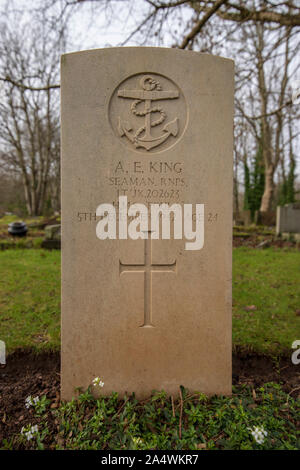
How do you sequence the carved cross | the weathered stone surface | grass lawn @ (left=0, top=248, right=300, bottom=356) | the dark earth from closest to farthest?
the dark earth
the carved cross
grass lawn @ (left=0, top=248, right=300, bottom=356)
the weathered stone surface

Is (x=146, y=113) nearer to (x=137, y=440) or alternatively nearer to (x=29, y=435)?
(x=137, y=440)

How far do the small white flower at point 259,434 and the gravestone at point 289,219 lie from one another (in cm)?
803

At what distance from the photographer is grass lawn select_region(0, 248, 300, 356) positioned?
2785 mm

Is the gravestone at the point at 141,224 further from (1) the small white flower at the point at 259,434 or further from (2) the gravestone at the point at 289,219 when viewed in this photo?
(2) the gravestone at the point at 289,219

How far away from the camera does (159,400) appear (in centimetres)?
207

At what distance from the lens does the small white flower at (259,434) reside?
162 centimetres

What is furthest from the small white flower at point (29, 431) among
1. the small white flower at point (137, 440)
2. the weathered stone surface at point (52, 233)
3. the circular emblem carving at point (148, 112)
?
the weathered stone surface at point (52, 233)

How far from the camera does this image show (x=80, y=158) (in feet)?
6.74

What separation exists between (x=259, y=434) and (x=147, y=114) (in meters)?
2.35

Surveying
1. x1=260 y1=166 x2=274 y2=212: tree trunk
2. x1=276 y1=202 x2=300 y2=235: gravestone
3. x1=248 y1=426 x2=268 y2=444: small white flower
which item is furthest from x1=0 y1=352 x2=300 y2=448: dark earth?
x1=260 y1=166 x2=274 y2=212: tree trunk

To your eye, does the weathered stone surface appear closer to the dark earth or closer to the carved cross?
the dark earth

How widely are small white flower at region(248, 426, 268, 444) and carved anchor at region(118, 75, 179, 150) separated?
2.09m

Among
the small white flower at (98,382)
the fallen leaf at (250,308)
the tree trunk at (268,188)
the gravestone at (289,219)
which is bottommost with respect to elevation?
the small white flower at (98,382)
